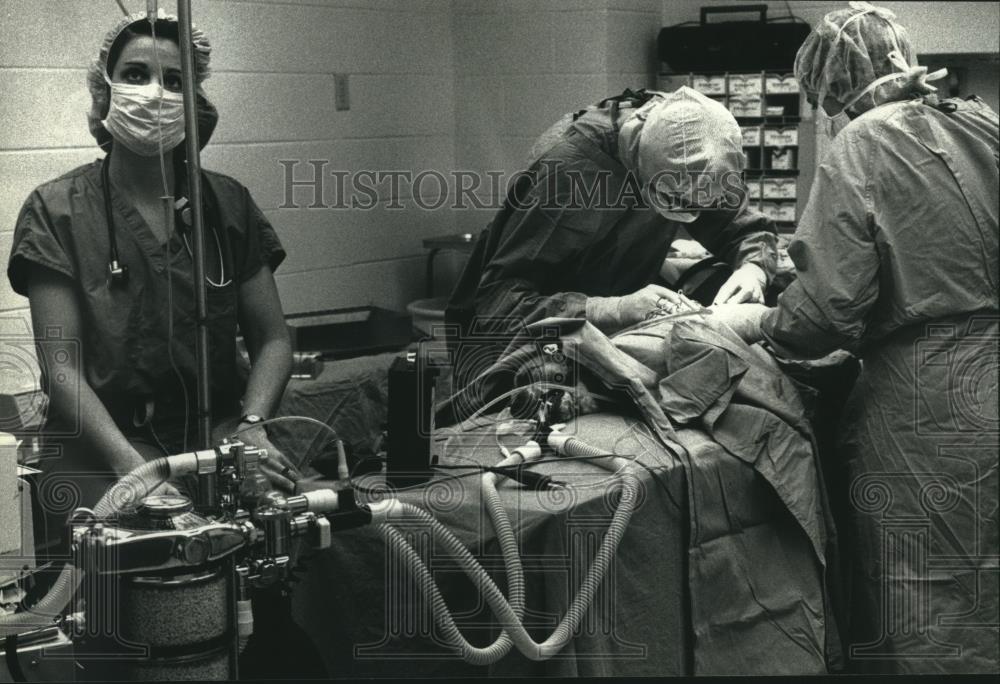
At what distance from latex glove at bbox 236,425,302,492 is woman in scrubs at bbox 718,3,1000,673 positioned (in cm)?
85

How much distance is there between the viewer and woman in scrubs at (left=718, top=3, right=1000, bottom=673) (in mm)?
2180

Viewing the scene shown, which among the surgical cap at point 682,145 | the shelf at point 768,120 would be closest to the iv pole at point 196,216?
the surgical cap at point 682,145

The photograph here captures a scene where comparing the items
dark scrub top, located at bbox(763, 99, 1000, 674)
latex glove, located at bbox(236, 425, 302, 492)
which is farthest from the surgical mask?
dark scrub top, located at bbox(763, 99, 1000, 674)

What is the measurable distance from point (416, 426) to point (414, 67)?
598 mm

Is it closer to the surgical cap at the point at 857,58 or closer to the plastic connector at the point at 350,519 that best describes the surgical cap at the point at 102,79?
the plastic connector at the point at 350,519

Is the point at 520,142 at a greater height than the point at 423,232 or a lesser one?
greater

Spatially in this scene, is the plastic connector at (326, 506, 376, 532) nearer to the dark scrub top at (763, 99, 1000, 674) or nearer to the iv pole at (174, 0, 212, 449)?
the iv pole at (174, 0, 212, 449)

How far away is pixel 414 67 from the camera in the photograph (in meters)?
2.06

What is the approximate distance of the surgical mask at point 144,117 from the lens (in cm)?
183

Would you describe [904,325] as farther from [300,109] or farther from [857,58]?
[300,109]

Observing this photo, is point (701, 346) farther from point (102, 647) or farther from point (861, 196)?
point (102, 647)

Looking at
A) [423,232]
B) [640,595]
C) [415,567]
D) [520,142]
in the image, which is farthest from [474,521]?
[520,142]

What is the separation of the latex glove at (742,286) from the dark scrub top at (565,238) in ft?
0.50

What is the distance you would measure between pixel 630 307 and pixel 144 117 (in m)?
0.90
